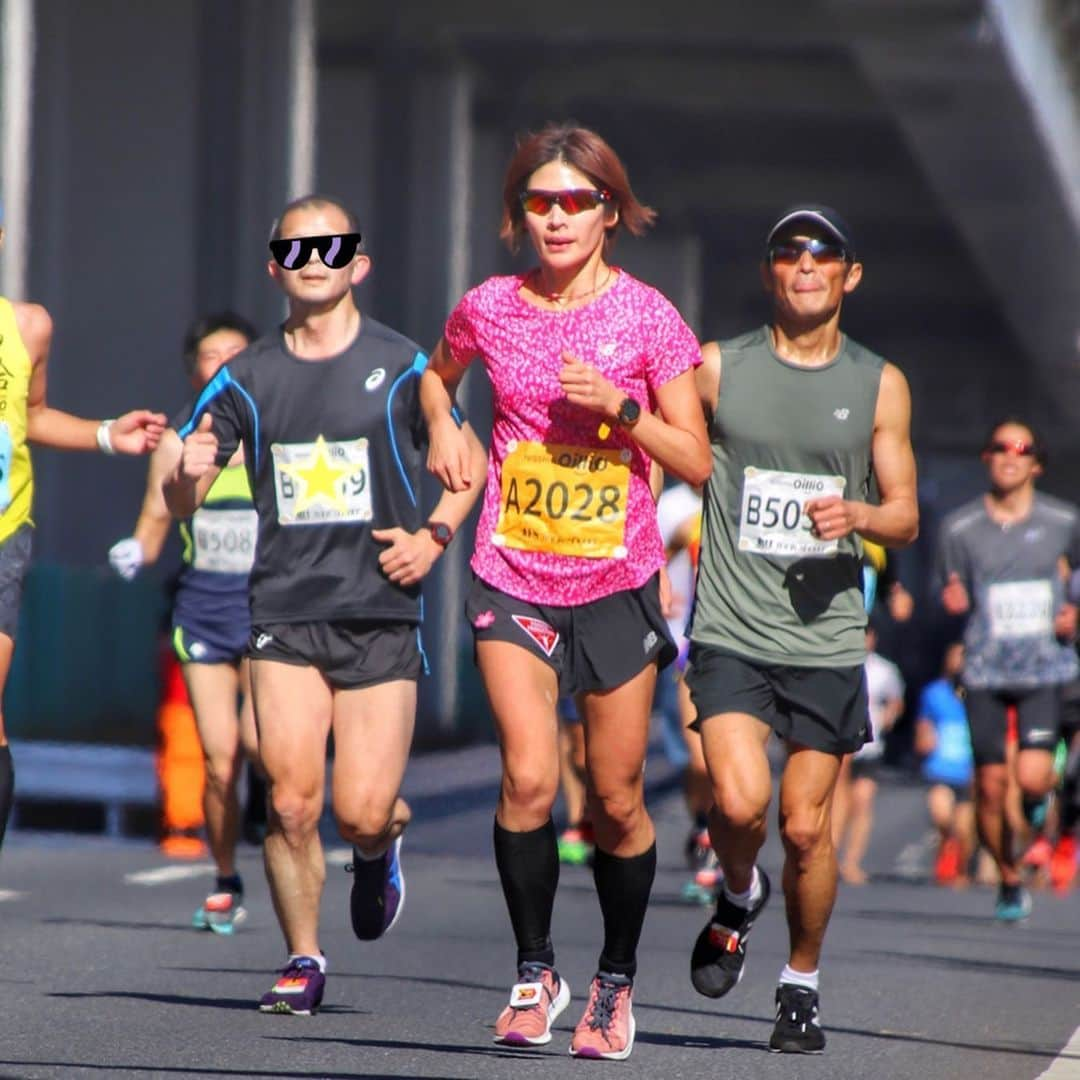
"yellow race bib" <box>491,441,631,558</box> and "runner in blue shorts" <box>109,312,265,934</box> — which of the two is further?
"runner in blue shorts" <box>109,312,265,934</box>

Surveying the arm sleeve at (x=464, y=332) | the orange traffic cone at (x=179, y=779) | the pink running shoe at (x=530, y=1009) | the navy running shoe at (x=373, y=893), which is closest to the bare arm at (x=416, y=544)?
the arm sleeve at (x=464, y=332)

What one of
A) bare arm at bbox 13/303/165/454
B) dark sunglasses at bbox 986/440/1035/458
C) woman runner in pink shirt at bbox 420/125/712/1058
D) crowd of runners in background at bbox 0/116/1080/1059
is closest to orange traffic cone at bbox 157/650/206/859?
dark sunglasses at bbox 986/440/1035/458

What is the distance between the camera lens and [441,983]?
838 cm

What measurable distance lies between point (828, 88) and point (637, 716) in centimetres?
2289

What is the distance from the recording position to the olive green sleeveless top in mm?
6918

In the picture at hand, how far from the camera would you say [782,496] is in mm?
6875

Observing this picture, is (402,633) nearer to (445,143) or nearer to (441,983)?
(441,983)

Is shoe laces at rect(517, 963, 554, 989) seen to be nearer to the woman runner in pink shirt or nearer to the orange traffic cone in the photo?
the woman runner in pink shirt

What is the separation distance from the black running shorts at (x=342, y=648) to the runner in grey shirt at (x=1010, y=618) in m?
5.21

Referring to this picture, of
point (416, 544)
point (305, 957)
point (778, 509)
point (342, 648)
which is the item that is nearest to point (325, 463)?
point (416, 544)

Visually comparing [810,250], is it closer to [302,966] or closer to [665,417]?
[665,417]

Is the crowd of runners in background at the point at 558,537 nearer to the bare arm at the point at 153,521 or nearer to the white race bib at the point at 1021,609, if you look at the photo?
the bare arm at the point at 153,521

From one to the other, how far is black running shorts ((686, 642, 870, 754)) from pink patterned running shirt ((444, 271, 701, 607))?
0.47 m

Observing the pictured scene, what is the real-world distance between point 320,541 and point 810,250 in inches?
56.6
